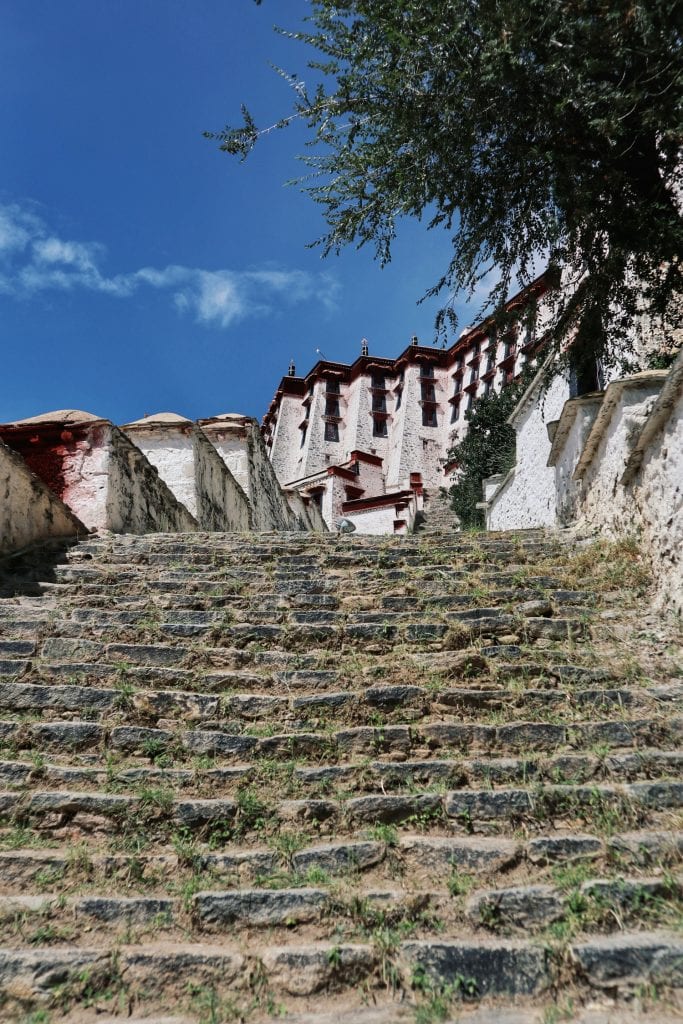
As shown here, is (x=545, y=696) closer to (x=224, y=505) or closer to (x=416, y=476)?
(x=224, y=505)

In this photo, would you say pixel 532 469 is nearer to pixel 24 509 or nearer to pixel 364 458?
pixel 24 509

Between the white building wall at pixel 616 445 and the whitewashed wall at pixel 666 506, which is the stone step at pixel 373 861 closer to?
the whitewashed wall at pixel 666 506

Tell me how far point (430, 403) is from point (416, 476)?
6847mm

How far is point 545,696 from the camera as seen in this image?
3994 millimetres


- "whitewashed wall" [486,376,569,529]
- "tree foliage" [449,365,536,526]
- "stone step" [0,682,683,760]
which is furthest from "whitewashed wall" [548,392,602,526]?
"tree foliage" [449,365,536,526]

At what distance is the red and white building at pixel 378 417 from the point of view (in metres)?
43.3

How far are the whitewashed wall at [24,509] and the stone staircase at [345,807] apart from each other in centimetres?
183

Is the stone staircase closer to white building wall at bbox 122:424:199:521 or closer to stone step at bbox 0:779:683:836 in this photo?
stone step at bbox 0:779:683:836

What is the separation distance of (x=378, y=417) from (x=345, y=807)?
45.9 meters

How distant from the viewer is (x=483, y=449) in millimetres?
25391

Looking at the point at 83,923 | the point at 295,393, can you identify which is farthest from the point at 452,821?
the point at 295,393

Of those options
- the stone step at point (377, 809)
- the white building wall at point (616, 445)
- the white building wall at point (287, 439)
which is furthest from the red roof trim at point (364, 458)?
the stone step at point (377, 809)

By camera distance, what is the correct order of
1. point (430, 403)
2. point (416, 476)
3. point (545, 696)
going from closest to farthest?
point (545, 696) → point (416, 476) → point (430, 403)

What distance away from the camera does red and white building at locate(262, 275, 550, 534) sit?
4334 centimetres
